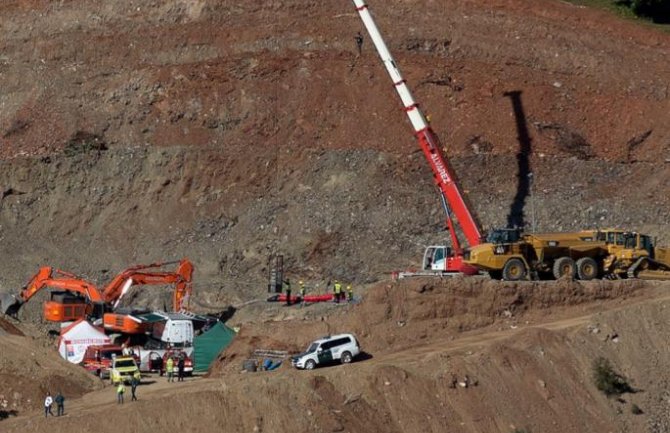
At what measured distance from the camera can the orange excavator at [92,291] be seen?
4684cm

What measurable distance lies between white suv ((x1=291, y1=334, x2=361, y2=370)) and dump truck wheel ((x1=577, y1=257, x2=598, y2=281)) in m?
8.45

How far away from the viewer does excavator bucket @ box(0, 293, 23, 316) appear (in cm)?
4897

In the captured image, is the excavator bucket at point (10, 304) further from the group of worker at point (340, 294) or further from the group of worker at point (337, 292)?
the group of worker at point (340, 294)

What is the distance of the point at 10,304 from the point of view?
1934 inches

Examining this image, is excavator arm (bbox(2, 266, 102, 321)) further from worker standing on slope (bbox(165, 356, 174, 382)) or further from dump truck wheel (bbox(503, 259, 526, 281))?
dump truck wheel (bbox(503, 259, 526, 281))

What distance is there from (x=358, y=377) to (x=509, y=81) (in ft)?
82.6

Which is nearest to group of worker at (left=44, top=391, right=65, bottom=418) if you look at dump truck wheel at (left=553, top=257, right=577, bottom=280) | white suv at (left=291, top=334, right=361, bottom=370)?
white suv at (left=291, top=334, right=361, bottom=370)

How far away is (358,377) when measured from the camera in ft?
114

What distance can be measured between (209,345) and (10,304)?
1026 centimetres

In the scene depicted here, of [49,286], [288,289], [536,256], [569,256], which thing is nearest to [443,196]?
[536,256]

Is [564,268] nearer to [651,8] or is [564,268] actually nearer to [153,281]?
[153,281]

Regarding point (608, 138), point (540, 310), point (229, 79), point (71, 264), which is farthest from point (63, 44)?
point (540, 310)

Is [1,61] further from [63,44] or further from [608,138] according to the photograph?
[608,138]

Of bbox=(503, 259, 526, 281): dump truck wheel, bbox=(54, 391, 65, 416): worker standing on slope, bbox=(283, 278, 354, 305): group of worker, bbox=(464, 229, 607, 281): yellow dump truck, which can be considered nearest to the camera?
bbox=(54, 391, 65, 416): worker standing on slope
